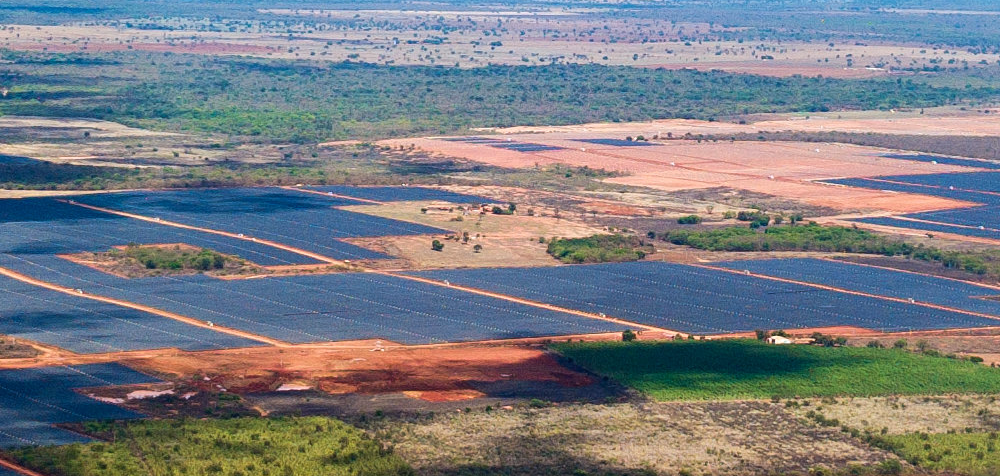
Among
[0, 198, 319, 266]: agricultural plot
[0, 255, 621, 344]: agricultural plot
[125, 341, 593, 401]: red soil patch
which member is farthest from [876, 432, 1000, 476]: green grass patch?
[0, 198, 319, 266]: agricultural plot

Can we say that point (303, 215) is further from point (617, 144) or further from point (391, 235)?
point (617, 144)

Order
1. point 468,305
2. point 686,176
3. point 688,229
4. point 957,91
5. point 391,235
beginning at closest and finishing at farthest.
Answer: point 468,305
point 391,235
point 688,229
point 686,176
point 957,91

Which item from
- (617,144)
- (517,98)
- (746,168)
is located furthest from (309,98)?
(746,168)

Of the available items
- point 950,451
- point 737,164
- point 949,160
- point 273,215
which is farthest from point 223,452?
point 949,160

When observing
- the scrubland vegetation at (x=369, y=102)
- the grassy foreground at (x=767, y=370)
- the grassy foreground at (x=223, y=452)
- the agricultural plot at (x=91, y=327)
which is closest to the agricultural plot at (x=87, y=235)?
the agricultural plot at (x=91, y=327)

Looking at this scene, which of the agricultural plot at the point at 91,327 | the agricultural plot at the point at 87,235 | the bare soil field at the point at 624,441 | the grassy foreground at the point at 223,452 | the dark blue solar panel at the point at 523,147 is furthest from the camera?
the dark blue solar panel at the point at 523,147

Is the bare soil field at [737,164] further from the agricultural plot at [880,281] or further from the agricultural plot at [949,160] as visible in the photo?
the agricultural plot at [880,281]

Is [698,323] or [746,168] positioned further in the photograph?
[746,168]
